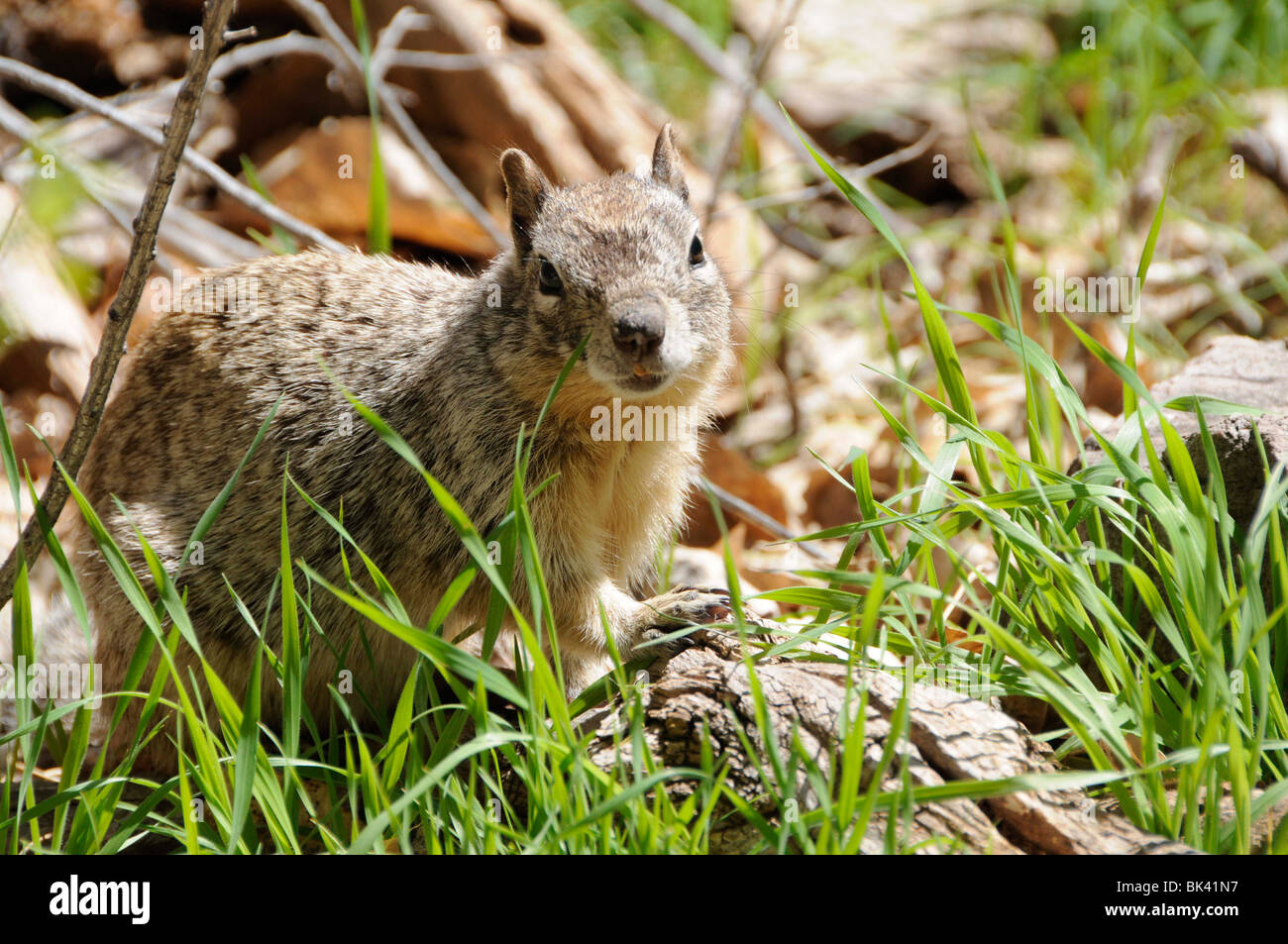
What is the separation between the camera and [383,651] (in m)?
4.29

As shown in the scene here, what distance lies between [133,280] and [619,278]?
151cm

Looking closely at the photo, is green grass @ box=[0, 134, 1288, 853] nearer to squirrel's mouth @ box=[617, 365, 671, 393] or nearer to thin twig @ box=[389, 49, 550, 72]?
squirrel's mouth @ box=[617, 365, 671, 393]

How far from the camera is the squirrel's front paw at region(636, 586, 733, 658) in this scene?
3958 mm

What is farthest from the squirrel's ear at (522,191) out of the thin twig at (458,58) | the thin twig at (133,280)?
the thin twig at (458,58)

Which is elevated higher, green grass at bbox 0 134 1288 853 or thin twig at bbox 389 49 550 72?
thin twig at bbox 389 49 550 72

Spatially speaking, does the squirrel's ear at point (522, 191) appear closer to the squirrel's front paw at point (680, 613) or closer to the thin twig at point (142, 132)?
the thin twig at point (142, 132)

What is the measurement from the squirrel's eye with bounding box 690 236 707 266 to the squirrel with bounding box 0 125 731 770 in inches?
0.4

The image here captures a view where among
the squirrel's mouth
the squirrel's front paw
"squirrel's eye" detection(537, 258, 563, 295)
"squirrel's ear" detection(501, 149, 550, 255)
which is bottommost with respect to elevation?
the squirrel's front paw

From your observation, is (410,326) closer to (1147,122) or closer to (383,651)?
(383,651)

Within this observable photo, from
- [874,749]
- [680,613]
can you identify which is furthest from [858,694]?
[680,613]

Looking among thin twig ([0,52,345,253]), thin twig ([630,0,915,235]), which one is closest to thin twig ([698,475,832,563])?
thin twig ([0,52,345,253])

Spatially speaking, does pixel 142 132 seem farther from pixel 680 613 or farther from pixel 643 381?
pixel 680 613

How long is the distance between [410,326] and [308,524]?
0.91 metres

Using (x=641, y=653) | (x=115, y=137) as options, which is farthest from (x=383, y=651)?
(x=115, y=137)
